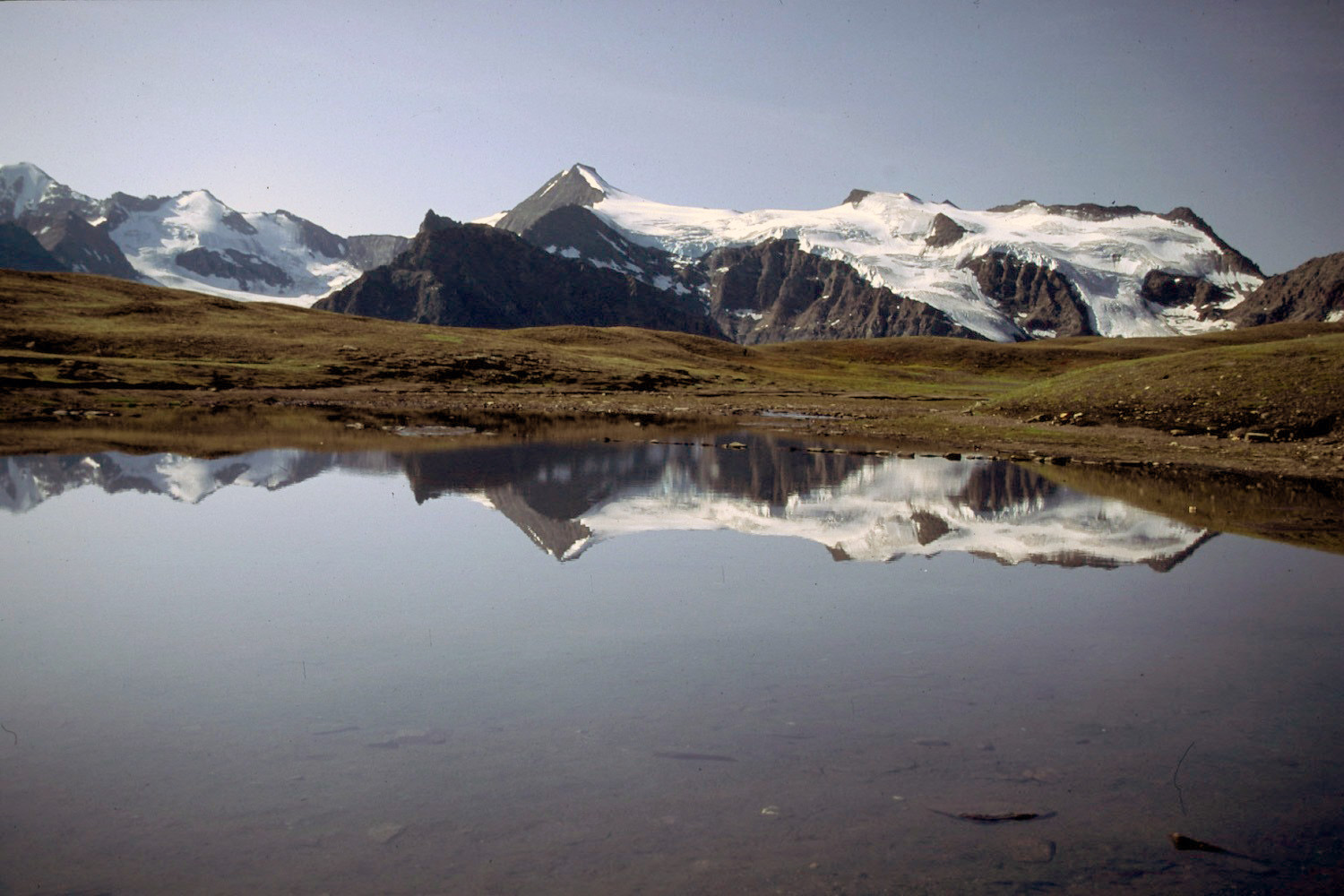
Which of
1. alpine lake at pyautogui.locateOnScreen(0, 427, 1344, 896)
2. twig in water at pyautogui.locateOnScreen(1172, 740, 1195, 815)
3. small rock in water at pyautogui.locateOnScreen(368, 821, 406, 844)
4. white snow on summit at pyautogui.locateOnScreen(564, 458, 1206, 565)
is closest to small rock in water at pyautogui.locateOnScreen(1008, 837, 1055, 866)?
alpine lake at pyautogui.locateOnScreen(0, 427, 1344, 896)

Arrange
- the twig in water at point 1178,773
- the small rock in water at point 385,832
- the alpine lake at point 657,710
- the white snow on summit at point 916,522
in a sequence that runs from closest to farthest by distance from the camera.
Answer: the alpine lake at point 657,710
the small rock in water at point 385,832
the twig in water at point 1178,773
the white snow on summit at point 916,522

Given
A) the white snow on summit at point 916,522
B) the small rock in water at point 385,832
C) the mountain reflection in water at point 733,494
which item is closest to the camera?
the small rock in water at point 385,832

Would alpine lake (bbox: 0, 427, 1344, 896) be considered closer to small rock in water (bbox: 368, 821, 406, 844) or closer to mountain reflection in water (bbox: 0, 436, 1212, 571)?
small rock in water (bbox: 368, 821, 406, 844)

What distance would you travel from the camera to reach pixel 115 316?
9000 centimetres

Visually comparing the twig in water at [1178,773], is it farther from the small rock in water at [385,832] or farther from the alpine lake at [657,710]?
the small rock in water at [385,832]

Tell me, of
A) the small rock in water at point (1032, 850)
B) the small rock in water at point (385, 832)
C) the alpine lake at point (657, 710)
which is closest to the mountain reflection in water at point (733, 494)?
the alpine lake at point (657, 710)

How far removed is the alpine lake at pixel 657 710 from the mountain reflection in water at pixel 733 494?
39 cm

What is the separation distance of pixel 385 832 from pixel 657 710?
325 centimetres

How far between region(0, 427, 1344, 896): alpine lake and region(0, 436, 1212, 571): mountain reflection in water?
39 centimetres

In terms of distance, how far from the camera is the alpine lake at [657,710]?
7.14m

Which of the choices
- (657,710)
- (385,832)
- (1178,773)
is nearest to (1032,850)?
(1178,773)

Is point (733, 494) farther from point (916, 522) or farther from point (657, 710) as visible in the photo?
point (657, 710)

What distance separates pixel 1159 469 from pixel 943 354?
145 meters

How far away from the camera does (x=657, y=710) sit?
9828 mm
